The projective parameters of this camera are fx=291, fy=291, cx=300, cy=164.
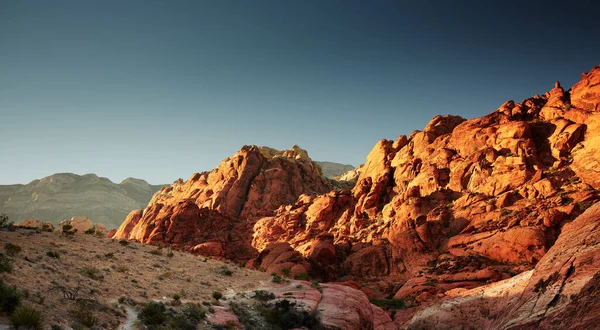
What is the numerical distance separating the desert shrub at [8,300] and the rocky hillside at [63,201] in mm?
168958

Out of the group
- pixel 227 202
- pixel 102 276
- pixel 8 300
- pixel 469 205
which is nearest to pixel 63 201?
pixel 227 202

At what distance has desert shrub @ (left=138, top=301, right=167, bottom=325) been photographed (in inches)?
524

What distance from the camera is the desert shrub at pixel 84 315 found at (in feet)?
36.1

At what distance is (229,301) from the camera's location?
1991 centimetres

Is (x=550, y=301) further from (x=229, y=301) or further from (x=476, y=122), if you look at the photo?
(x=476, y=122)

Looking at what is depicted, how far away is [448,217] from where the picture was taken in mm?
40719

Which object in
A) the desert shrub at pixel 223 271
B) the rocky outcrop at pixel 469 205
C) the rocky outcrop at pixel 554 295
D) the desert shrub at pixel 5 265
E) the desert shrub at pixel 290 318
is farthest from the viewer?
the rocky outcrop at pixel 469 205

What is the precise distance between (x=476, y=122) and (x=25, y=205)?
213894 mm

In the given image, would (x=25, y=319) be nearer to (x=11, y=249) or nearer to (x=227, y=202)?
(x=11, y=249)

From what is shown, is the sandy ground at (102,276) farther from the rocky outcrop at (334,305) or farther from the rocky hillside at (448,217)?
the rocky hillside at (448,217)

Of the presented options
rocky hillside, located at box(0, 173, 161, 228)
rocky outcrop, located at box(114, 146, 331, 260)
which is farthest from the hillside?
rocky hillside, located at box(0, 173, 161, 228)

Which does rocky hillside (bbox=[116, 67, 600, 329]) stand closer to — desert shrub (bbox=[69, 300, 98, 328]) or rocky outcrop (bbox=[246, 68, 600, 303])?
rocky outcrop (bbox=[246, 68, 600, 303])

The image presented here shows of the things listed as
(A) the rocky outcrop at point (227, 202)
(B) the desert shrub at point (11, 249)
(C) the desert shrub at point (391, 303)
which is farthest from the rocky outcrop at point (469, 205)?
(B) the desert shrub at point (11, 249)

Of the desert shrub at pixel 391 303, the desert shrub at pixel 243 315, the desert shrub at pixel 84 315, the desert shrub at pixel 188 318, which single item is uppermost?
the desert shrub at pixel 84 315
